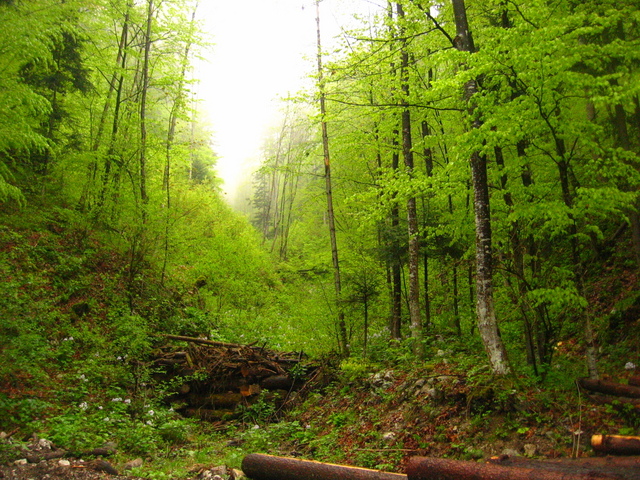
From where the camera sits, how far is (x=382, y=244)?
1122 cm

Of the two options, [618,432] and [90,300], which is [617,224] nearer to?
[618,432]

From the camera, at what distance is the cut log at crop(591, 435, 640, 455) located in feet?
12.3

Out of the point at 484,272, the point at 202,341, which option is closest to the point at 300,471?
the point at 484,272

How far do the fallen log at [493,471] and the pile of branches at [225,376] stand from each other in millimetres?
5523

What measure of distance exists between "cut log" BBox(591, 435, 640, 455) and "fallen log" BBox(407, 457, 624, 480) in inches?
13.8

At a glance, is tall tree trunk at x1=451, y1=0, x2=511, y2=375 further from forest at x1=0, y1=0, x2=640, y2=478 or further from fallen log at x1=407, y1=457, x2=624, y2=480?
fallen log at x1=407, y1=457, x2=624, y2=480

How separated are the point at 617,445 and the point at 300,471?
3.29 m

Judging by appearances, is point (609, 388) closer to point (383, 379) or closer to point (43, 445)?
point (383, 379)

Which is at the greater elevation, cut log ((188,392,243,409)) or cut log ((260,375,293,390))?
cut log ((260,375,293,390))

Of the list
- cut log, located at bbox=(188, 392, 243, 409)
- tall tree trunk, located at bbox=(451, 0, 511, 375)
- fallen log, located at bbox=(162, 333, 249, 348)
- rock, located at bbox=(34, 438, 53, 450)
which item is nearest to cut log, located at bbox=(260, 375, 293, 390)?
cut log, located at bbox=(188, 392, 243, 409)

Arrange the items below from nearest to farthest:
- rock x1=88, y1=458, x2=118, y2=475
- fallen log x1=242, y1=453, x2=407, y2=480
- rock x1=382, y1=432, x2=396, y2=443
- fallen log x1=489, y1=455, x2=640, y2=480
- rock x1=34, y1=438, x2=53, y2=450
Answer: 1. fallen log x1=489, y1=455, x2=640, y2=480
2. fallen log x1=242, y1=453, x2=407, y2=480
3. rock x1=88, y1=458, x2=118, y2=475
4. rock x1=34, y1=438, x2=53, y2=450
5. rock x1=382, y1=432, x2=396, y2=443

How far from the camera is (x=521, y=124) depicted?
5.30 meters

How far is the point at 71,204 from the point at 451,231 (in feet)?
34.6

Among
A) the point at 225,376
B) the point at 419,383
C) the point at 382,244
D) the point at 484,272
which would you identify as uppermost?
the point at 382,244
